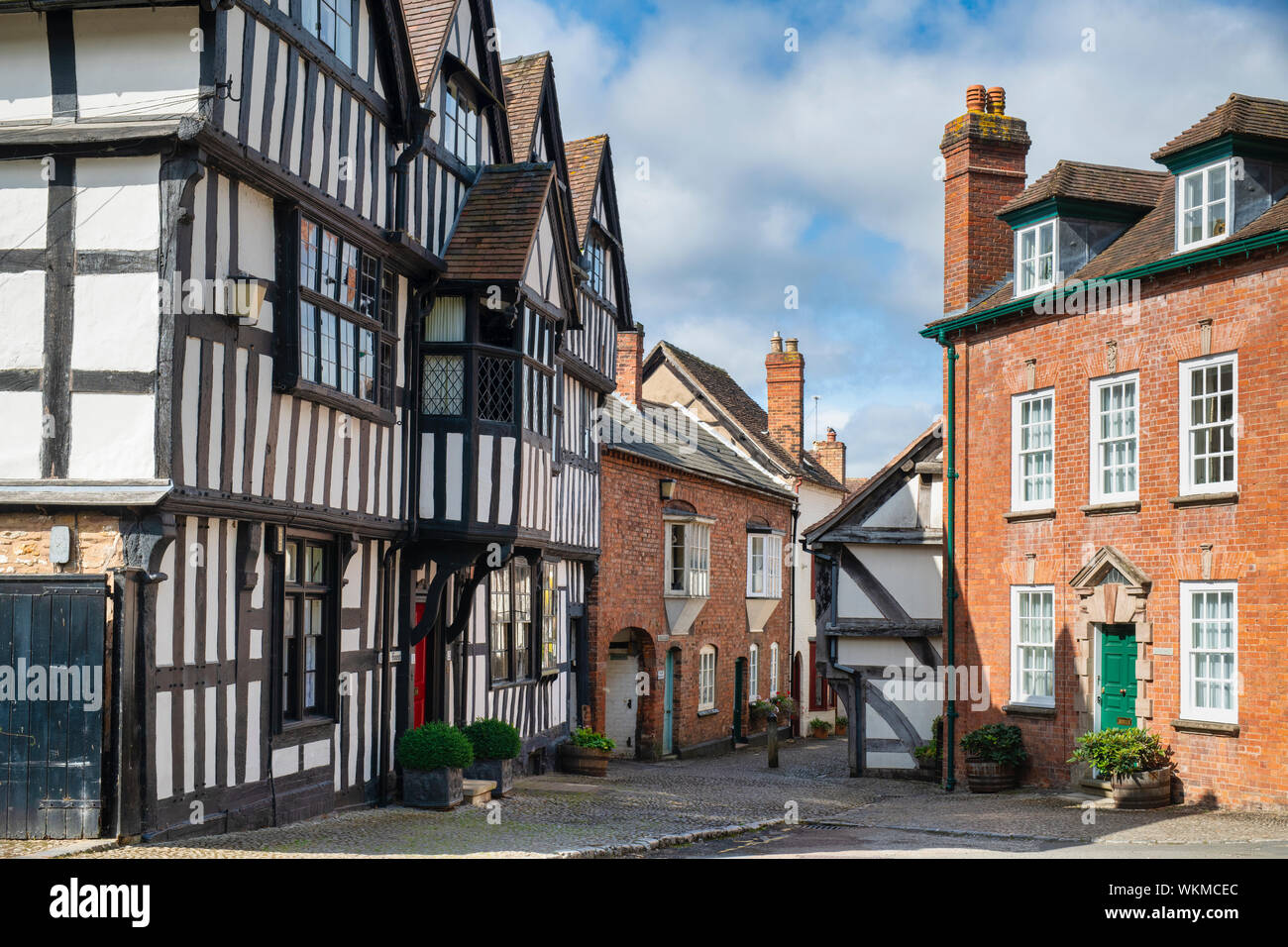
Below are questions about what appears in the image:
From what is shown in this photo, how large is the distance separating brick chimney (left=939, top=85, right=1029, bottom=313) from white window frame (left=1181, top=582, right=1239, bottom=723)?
697 centimetres

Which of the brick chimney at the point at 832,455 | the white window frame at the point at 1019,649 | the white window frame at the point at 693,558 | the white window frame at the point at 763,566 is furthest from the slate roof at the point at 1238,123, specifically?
the brick chimney at the point at 832,455

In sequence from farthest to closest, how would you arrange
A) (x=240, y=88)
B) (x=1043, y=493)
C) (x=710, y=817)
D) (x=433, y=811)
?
(x=1043, y=493), (x=710, y=817), (x=433, y=811), (x=240, y=88)

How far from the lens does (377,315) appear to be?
14.9 meters

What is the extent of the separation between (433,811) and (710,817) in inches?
141

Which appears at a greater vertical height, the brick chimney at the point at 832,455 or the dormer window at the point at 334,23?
the dormer window at the point at 334,23

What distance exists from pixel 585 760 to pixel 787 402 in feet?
65.2

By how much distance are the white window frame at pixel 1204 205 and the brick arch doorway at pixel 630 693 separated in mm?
13177

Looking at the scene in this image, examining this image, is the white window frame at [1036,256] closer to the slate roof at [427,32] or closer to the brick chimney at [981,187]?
the brick chimney at [981,187]

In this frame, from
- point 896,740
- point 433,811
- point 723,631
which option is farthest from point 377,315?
point 723,631

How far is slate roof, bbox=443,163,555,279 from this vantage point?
1644 cm

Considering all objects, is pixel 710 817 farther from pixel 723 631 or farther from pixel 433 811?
pixel 723 631

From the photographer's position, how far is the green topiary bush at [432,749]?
15023mm

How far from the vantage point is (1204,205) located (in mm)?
17297

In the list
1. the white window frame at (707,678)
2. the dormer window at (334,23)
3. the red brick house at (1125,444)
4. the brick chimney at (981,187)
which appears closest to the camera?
the dormer window at (334,23)
